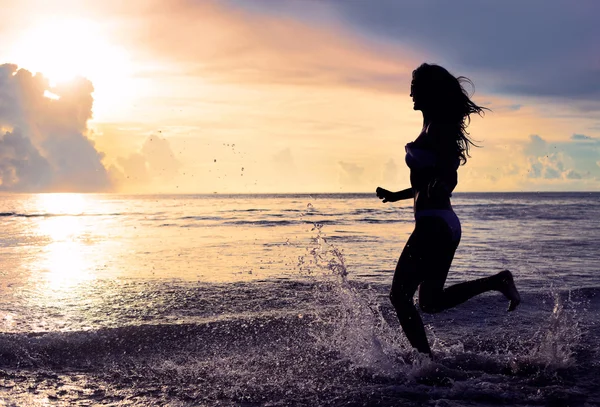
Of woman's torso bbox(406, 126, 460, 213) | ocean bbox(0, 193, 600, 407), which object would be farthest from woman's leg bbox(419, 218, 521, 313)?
ocean bbox(0, 193, 600, 407)

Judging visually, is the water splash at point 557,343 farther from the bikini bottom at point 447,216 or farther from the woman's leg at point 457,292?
the bikini bottom at point 447,216

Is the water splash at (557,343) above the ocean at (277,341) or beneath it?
above

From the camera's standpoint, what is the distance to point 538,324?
6.44 m

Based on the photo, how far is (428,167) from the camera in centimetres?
410

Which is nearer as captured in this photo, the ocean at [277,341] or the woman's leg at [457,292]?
the ocean at [277,341]

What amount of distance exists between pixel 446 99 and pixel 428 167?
1.86 ft

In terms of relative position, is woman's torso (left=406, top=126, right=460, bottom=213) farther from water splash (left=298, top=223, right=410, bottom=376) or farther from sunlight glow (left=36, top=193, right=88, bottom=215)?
sunlight glow (left=36, top=193, right=88, bottom=215)

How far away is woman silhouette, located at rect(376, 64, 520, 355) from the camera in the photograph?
4.09 meters

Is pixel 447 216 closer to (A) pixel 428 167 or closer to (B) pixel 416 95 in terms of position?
(A) pixel 428 167

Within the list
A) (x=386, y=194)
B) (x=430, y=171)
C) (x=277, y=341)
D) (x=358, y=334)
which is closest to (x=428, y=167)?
(x=430, y=171)

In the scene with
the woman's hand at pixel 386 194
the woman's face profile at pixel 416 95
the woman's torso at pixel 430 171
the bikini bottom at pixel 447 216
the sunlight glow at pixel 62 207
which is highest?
the woman's face profile at pixel 416 95

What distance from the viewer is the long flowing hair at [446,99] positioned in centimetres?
414

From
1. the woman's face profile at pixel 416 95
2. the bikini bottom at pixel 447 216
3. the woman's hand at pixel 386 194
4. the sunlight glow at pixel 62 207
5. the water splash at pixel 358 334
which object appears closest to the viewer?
the bikini bottom at pixel 447 216

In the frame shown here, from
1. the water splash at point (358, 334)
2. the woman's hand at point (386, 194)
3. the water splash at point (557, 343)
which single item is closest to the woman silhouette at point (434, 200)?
the woman's hand at point (386, 194)
